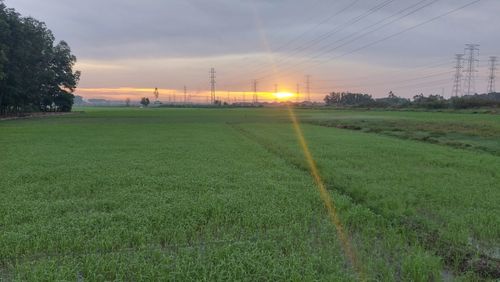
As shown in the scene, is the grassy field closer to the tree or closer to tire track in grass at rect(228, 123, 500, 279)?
tire track in grass at rect(228, 123, 500, 279)

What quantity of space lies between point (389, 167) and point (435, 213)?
5893 millimetres

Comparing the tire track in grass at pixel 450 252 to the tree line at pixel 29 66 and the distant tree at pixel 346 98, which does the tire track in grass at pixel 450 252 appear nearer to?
the tree line at pixel 29 66

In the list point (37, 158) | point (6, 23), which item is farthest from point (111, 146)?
point (6, 23)

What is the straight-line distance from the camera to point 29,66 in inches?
2090

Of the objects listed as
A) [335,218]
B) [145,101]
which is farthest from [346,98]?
[335,218]

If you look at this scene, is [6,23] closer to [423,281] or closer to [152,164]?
[152,164]

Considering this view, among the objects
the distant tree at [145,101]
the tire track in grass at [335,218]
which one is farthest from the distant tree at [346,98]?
the tire track in grass at [335,218]

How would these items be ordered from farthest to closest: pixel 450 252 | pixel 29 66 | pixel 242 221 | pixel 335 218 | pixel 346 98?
pixel 346 98 < pixel 29 66 < pixel 335 218 < pixel 242 221 < pixel 450 252

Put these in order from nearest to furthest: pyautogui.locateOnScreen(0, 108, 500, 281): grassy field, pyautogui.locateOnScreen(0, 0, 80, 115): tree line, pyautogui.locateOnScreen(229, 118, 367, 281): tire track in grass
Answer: pyautogui.locateOnScreen(0, 108, 500, 281): grassy field < pyautogui.locateOnScreen(229, 118, 367, 281): tire track in grass < pyautogui.locateOnScreen(0, 0, 80, 115): tree line

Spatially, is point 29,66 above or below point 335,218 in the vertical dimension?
above

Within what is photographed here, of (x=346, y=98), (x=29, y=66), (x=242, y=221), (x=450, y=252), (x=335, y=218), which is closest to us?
(x=450, y=252)

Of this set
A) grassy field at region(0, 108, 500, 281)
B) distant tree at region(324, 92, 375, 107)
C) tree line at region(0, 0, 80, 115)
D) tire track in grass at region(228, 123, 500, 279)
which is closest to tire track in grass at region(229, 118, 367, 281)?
grassy field at region(0, 108, 500, 281)

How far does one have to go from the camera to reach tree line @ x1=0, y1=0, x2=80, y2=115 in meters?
45.4

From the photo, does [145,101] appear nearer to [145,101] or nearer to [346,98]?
[145,101]
